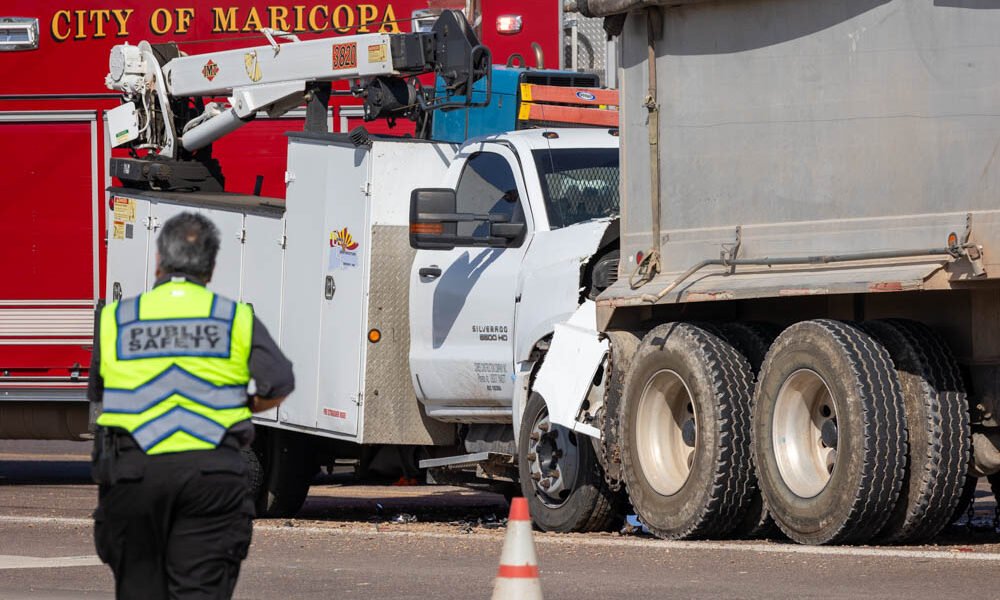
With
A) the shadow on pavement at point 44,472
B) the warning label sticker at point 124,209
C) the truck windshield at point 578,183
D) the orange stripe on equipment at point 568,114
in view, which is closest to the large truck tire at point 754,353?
the truck windshield at point 578,183

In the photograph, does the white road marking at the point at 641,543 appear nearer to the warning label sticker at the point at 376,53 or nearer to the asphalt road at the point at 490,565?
the asphalt road at the point at 490,565

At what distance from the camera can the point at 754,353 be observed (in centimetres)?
1049

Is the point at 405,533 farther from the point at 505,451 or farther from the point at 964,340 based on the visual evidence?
the point at 964,340

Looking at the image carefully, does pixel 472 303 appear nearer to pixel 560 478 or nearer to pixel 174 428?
pixel 560 478

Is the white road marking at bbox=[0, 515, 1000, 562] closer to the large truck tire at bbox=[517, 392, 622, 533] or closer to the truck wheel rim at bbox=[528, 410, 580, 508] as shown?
the large truck tire at bbox=[517, 392, 622, 533]

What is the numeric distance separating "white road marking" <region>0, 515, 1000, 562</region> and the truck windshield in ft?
6.43

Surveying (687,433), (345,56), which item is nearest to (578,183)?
(687,433)

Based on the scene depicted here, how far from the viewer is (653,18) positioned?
11.0m

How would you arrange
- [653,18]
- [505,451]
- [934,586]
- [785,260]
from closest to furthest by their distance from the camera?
[934,586], [785,260], [653,18], [505,451]

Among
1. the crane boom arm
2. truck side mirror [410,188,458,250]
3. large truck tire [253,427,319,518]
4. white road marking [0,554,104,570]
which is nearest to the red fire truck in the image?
the crane boom arm

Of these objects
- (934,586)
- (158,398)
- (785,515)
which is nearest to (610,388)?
(785,515)

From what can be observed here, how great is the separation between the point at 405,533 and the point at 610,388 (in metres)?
1.53

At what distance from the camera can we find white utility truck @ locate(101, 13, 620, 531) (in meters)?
11.5

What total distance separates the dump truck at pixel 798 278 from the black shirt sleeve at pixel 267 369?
4.21m
